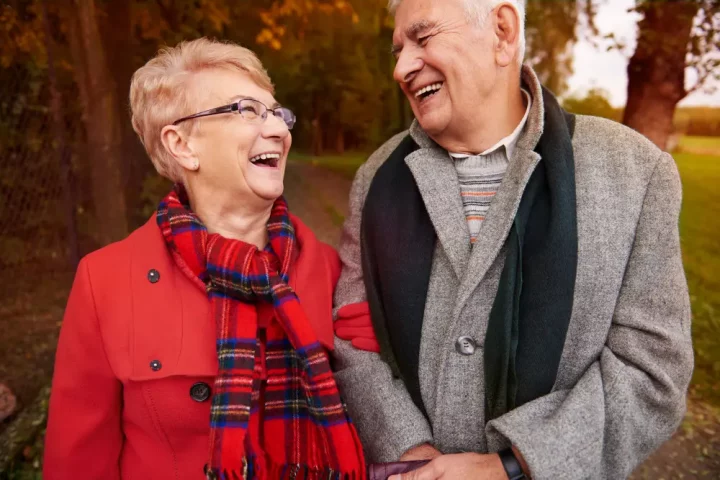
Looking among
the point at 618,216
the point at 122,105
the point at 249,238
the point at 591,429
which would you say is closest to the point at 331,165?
the point at 122,105

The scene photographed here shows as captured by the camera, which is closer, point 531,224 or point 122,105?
point 531,224

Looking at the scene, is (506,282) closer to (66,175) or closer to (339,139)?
(339,139)

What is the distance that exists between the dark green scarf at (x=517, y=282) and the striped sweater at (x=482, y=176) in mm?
121

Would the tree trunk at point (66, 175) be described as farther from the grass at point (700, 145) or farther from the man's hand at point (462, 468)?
the grass at point (700, 145)

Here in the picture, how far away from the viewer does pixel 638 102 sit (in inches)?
124

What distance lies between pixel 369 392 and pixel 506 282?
64cm

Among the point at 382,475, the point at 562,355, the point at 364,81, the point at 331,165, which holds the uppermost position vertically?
the point at 364,81

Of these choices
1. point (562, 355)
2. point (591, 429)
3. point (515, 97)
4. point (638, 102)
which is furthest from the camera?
point (638, 102)

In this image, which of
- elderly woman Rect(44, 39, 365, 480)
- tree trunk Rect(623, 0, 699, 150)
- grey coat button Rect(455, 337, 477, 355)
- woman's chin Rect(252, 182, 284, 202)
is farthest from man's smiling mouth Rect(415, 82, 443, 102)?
tree trunk Rect(623, 0, 699, 150)

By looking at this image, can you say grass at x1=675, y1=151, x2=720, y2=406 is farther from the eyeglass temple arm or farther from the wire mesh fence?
the wire mesh fence

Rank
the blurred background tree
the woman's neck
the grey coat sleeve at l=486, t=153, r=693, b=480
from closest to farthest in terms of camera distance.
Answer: the grey coat sleeve at l=486, t=153, r=693, b=480 → the woman's neck → the blurred background tree

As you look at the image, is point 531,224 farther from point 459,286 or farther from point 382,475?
point 382,475

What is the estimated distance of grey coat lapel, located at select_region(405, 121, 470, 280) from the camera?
168 cm

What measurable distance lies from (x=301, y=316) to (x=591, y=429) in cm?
96
